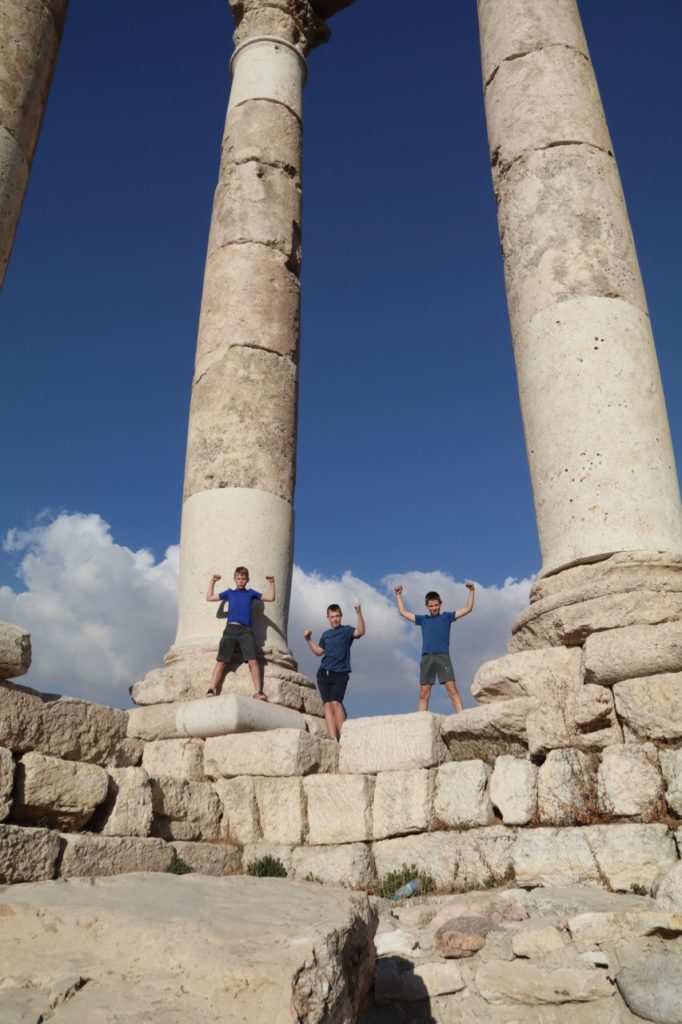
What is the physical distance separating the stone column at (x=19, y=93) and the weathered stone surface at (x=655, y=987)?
7.56 meters

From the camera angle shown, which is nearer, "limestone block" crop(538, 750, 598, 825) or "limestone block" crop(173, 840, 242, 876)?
"limestone block" crop(538, 750, 598, 825)

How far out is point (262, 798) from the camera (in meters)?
7.96

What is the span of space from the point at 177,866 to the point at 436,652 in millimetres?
4133

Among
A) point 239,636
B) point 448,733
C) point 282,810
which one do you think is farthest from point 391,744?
point 239,636

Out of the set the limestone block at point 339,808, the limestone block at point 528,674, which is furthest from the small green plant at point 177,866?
the limestone block at point 528,674

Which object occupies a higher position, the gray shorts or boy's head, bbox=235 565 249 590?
boy's head, bbox=235 565 249 590

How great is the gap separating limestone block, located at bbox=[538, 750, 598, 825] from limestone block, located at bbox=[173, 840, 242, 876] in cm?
282

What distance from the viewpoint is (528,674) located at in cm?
748

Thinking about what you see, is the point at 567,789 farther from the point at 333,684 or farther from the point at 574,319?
the point at 574,319

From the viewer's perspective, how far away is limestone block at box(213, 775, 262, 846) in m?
7.82

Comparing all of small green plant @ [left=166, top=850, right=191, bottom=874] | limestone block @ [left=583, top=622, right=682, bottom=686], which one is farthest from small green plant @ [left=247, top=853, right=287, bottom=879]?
limestone block @ [left=583, top=622, right=682, bottom=686]

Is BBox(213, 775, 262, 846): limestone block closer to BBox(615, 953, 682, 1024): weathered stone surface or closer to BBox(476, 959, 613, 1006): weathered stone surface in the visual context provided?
BBox(476, 959, 613, 1006): weathered stone surface

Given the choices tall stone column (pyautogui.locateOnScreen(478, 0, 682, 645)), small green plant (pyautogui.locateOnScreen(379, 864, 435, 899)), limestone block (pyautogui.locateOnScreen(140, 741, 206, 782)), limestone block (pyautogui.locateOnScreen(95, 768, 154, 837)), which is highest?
tall stone column (pyautogui.locateOnScreen(478, 0, 682, 645))

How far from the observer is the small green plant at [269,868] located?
7.26 meters
